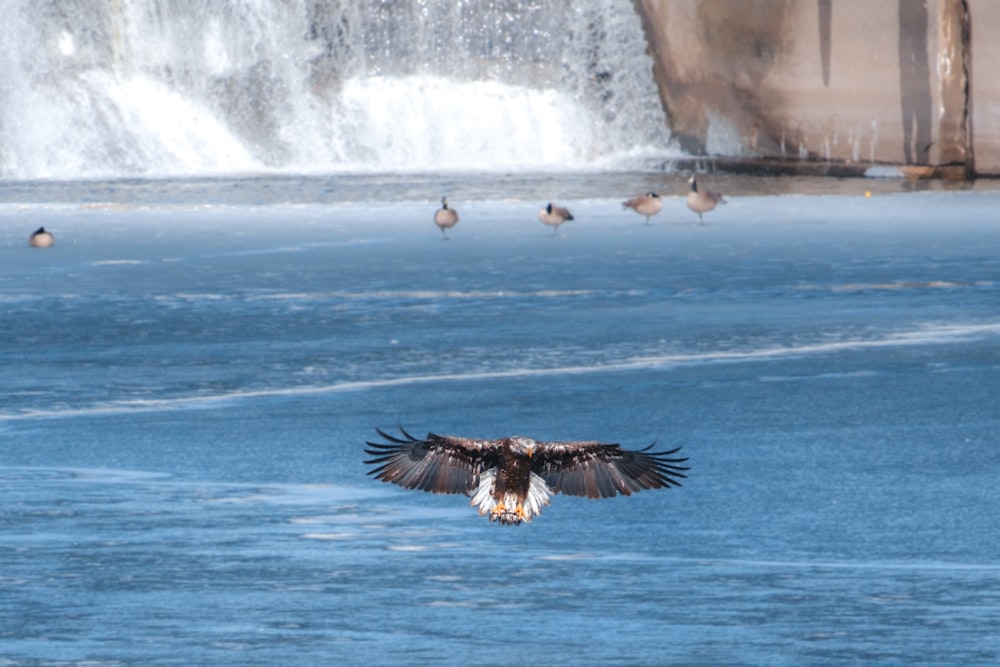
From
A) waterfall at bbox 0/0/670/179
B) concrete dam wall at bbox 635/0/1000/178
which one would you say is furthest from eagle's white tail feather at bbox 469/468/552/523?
waterfall at bbox 0/0/670/179

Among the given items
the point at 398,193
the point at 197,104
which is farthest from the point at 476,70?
the point at 398,193

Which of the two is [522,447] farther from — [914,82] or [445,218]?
[914,82]

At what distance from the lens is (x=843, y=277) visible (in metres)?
14.0

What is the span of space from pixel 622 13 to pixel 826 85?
797 centimetres

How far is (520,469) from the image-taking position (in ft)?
16.1

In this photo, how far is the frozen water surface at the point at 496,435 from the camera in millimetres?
5082

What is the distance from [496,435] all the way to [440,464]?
285cm

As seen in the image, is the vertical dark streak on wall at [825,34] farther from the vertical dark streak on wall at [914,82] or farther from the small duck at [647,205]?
the small duck at [647,205]

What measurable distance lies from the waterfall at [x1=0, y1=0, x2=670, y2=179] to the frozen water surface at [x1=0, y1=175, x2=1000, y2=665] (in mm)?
17399

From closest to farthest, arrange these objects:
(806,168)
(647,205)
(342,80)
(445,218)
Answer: (445,218) → (647,205) → (806,168) → (342,80)

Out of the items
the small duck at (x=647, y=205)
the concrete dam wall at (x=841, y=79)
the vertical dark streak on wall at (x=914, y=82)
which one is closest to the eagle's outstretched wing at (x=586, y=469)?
the small duck at (x=647, y=205)

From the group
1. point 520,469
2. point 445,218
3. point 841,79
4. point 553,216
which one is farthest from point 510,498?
point 841,79

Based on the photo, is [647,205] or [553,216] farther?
[647,205]

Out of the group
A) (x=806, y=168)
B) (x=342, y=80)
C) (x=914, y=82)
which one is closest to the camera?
(x=914, y=82)
